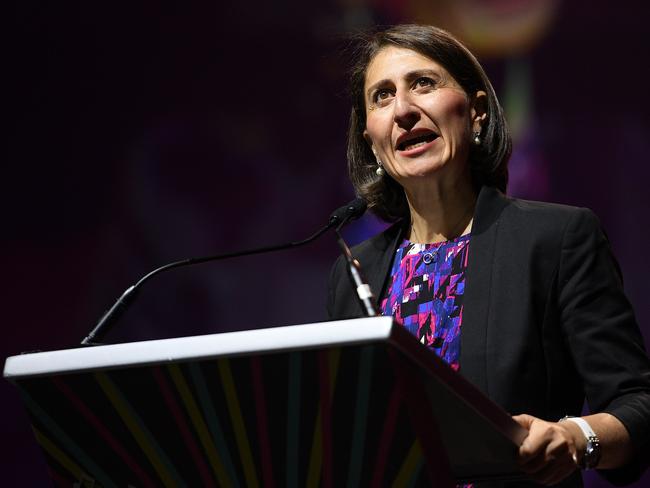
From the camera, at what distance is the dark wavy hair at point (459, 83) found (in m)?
1.94

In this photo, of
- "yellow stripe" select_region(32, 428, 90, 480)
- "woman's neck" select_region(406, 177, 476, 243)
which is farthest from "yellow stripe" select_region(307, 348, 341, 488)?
"woman's neck" select_region(406, 177, 476, 243)

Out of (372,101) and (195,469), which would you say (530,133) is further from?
(195,469)

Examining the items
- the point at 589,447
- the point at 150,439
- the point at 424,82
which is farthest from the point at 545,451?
the point at 424,82

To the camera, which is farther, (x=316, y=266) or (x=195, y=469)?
(x=316, y=266)

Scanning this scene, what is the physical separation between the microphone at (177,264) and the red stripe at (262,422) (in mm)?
371

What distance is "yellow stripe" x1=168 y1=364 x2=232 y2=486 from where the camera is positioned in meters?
1.06

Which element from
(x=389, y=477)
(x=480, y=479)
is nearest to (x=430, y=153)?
(x=480, y=479)

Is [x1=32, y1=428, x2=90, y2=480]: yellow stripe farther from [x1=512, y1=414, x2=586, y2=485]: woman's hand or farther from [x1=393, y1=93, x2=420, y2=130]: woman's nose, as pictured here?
[x1=393, y1=93, x2=420, y2=130]: woman's nose

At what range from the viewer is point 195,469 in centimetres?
115

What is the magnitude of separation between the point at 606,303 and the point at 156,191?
5.76 feet

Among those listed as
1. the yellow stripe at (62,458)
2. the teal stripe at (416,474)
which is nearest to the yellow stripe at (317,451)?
the teal stripe at (416,474)

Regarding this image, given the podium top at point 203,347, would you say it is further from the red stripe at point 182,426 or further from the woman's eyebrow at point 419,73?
the woman's eyebrow at point 419,73

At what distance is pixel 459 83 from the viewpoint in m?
1.95

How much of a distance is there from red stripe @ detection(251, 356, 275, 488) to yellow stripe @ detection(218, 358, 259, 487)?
0.02 m
